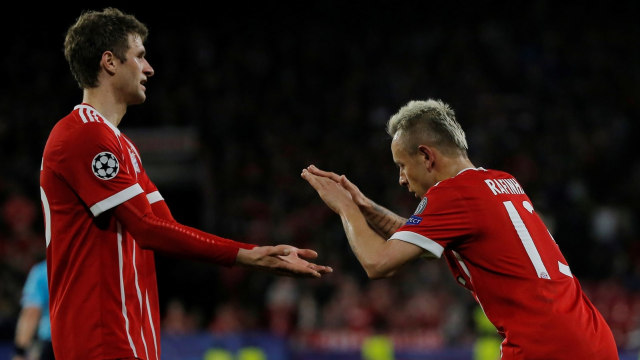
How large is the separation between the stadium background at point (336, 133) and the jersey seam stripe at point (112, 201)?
721 cm

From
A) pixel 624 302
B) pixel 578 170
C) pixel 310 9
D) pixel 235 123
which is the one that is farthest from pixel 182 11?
pixel 624 302

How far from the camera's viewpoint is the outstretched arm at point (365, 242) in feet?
12.2

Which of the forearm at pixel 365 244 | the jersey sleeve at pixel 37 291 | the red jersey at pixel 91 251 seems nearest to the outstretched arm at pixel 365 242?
the forearm at pixel 365 244

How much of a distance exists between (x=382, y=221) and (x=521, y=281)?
1.03 m

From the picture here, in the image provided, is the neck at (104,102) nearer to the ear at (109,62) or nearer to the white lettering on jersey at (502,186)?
the ear at (109,62)

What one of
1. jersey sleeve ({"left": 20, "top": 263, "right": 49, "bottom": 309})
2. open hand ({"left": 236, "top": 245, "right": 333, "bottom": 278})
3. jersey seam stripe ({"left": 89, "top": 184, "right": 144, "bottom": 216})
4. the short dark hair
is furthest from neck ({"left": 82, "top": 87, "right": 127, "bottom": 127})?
jersey sleeve ({"left": 20, "top": 263, "right": 49, "bottom": 309})

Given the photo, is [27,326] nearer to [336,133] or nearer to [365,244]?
[365,244]

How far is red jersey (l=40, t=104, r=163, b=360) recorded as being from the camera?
134 inches

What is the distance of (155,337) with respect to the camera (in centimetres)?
362

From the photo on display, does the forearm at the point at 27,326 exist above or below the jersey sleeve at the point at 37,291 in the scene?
below

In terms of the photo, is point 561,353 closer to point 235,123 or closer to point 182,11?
point 235,123

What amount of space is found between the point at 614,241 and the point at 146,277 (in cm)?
1095

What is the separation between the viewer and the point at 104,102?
3.78 metres

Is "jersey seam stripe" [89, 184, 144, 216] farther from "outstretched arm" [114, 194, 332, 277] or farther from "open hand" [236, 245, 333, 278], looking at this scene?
"open hand" [236, 245, 333, 278]
